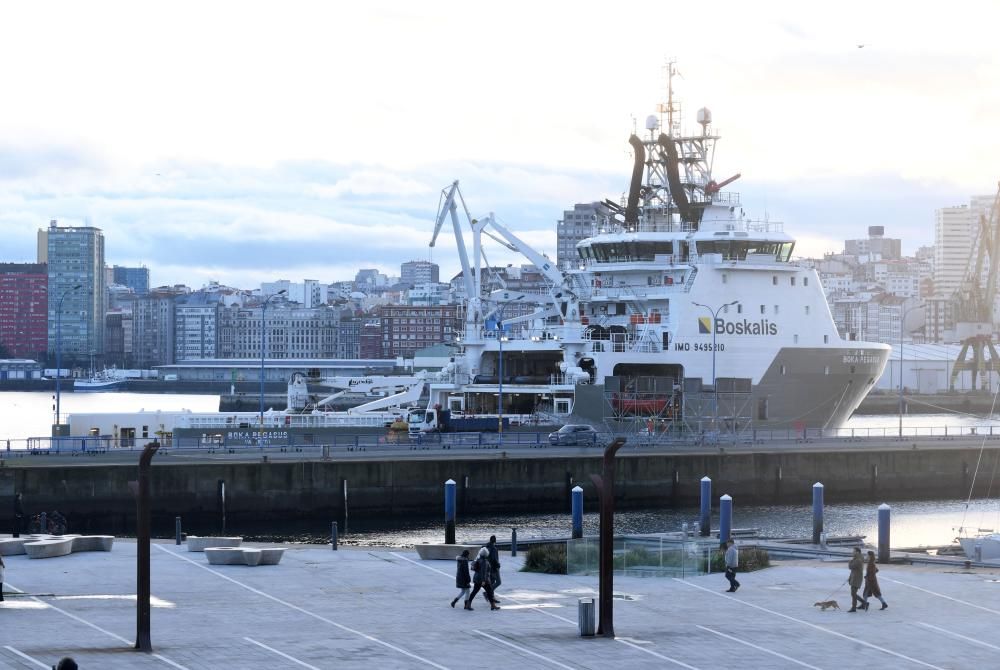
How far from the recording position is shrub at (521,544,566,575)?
3694 centimetres

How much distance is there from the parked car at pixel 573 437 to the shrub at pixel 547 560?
2993 cm

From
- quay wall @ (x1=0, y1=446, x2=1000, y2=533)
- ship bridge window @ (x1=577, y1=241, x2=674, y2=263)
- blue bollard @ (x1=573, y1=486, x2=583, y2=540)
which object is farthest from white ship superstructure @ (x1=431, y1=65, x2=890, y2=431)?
blue bollard @ (x1=573, y1=486, x2=583, y2=540)

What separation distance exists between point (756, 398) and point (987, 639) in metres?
44.4

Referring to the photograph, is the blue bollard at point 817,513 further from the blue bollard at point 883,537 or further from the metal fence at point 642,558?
the metal fence at point 642,558

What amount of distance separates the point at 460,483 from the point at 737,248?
68.7 feet

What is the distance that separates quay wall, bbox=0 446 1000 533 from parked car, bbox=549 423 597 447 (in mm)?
4452

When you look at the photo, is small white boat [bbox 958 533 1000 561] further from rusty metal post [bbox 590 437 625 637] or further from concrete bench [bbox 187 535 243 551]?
concrete bench [bbox 187 535 243 551]

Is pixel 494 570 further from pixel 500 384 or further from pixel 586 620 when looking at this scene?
pixel 500 384

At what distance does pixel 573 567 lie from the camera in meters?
36.5

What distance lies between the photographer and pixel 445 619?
29.9m

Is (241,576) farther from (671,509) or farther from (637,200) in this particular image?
(637,200)

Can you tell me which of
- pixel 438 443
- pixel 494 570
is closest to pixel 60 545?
pixel 494 570

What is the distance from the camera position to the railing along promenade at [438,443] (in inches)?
2510

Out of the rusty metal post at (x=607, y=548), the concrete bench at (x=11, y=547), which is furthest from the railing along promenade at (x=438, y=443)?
the rusty metal post at (x=607, y=548)
